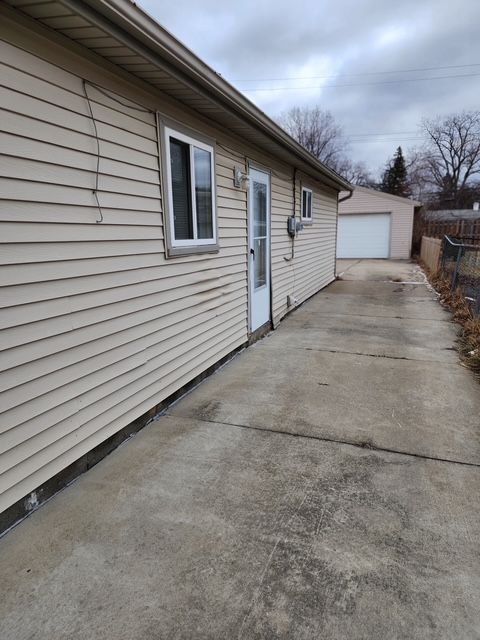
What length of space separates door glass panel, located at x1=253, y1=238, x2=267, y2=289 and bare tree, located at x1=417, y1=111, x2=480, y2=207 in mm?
36966

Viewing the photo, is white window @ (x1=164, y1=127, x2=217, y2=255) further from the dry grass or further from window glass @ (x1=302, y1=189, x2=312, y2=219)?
window glass @ (x1=302, y1=189, x2=312, y2=219)

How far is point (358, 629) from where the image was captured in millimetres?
1421

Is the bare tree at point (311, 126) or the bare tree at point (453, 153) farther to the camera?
the bare tree at point (453, 153)

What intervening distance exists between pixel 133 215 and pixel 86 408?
1330 mm

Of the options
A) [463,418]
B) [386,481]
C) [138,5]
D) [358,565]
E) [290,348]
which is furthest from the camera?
[290,348]

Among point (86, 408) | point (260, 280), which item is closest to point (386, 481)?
point (86, 408)

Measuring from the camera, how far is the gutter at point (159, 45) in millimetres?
1893

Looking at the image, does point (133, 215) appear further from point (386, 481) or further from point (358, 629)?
point (358, 629)

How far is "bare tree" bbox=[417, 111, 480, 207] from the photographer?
3553cm

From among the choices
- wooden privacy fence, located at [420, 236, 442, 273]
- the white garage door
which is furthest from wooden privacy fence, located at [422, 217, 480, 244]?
the white garage door

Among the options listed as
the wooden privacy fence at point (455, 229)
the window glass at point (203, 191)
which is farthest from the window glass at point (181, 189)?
the wooden privacy fence at point (455, 229)

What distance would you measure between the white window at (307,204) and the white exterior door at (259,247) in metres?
2.26

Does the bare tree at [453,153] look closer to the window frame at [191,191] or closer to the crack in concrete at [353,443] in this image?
the window frame at [191,191]

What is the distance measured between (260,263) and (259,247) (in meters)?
0.22
